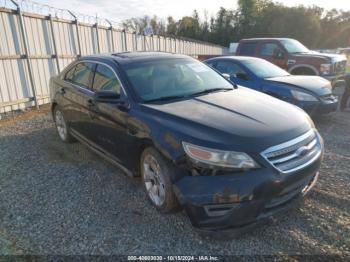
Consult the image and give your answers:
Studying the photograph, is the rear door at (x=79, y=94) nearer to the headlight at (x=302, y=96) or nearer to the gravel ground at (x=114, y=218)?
the gravel ground at (x=114, y=218)

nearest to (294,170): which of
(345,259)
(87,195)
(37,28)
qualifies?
(345,259)

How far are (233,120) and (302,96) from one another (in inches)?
147

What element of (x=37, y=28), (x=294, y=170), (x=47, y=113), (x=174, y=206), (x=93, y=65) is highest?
(x=37, y=28)

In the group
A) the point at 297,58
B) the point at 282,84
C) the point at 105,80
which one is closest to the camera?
the point at 105,80

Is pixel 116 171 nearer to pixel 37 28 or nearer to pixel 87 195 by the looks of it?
pixel 87 195

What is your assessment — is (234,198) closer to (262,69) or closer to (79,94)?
(79,94)

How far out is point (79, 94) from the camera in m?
4.37

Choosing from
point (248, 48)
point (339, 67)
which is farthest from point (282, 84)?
point (248, 48)

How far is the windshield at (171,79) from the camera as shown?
3441 millimetres

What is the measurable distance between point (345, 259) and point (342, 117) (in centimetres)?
532

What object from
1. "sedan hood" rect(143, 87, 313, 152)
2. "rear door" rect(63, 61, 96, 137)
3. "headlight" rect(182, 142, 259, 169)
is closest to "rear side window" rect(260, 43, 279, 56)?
"sedan hood" rect(143, 87, 313, 152)

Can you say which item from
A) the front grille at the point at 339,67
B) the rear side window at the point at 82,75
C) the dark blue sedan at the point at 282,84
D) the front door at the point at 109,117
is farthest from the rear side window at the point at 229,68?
the front grille at the point at 339,67

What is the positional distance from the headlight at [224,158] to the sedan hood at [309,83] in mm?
4224

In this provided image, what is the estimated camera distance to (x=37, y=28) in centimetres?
820
